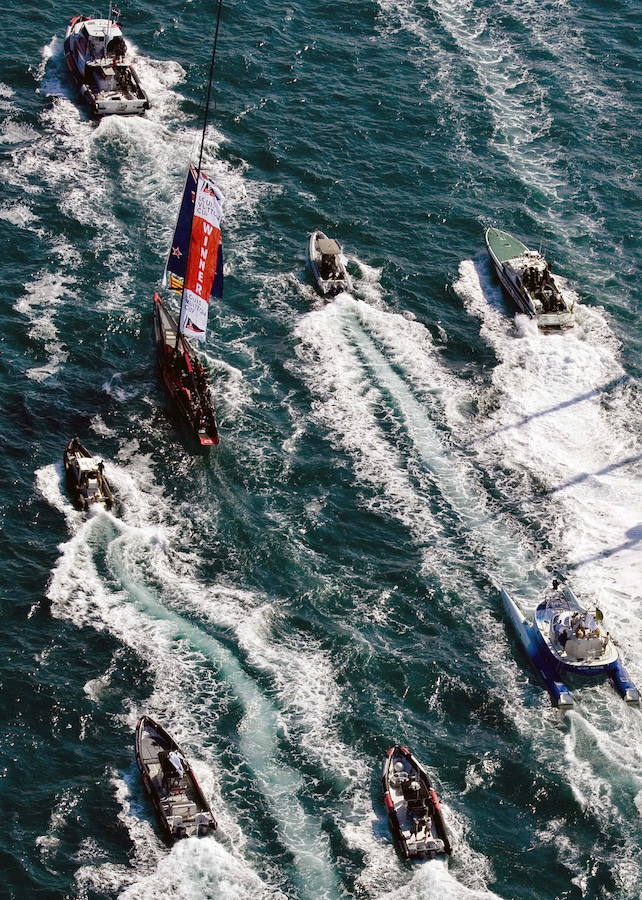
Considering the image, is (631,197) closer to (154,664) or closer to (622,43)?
(622,43)

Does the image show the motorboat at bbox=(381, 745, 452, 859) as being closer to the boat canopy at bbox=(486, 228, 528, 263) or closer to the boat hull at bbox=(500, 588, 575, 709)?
the boat hull at bbox=(500, 588, 575, 709)

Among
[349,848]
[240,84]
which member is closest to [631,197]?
[240,84]

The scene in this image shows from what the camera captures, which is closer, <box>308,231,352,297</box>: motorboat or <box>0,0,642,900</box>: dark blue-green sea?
<box>0,0,642,900</box>: dark blue-green sea

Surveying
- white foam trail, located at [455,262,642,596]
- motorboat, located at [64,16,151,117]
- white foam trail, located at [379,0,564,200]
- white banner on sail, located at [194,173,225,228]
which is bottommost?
white foam trail, located at [455,262,642,596]

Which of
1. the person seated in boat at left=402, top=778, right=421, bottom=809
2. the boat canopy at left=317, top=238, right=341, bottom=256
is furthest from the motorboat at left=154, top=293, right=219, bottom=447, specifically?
the person seated in boat at left=402, top=778, right=421, bottom=809

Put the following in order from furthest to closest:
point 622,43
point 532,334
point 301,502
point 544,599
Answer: point 622,43, point 532,334, point 301,502, point 544,599

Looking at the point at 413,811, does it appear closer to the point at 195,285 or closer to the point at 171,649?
the point at 171,649
